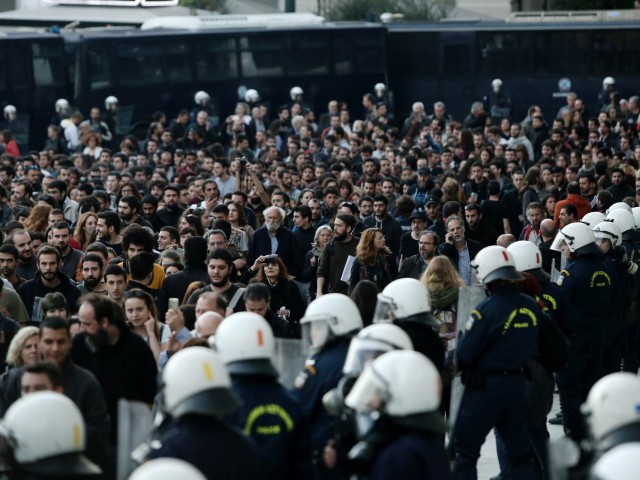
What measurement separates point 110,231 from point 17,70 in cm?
2008

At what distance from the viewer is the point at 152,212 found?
17125 mm

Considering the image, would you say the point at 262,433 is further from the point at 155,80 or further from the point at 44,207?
the point at 155,80

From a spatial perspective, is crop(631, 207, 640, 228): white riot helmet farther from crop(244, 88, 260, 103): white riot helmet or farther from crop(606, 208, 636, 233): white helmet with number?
crop(244, 88, 260, 103): white riot helmet

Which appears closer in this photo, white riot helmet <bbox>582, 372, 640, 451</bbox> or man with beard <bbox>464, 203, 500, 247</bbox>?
white riot helmet <bbox>582, 372, 640, 451</bbox>

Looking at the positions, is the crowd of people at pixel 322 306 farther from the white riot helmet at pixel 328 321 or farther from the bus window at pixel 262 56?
the bus window at pixel 262 56

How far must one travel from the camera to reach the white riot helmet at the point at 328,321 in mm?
7945

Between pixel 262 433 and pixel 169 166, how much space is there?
18.5m

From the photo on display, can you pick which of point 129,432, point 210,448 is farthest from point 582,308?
point 210,448

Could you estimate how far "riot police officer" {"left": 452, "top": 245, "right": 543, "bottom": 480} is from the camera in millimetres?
9719

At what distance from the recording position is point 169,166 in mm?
25203

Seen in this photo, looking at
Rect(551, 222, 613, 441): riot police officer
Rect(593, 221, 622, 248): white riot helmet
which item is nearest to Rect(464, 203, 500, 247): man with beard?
Result: Rect(593, 221, 622, 248): white riot helmet

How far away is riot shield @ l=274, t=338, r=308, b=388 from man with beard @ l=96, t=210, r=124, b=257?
6.45 meters

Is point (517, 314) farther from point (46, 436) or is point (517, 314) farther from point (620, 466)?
point (620, 466)

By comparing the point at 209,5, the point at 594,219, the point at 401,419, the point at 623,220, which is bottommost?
the point at 209,5
